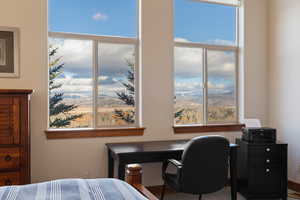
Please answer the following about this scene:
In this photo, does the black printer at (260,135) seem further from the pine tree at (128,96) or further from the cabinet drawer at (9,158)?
the cabinet drawer at (9,158)

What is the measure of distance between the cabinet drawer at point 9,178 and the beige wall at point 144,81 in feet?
1.90

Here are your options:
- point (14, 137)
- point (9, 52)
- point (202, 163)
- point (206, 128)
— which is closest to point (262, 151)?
point (206, 128)

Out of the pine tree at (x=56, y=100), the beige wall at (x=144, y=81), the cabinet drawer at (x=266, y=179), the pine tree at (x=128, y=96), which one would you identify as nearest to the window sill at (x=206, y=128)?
the beige wall at (x=144, y=81)

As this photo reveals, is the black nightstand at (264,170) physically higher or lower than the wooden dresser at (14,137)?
lower

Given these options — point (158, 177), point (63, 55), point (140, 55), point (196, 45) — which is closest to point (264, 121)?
point (196, 45)

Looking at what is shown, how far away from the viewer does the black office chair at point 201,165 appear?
Answer: 8.59ft

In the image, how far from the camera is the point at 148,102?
142 inches

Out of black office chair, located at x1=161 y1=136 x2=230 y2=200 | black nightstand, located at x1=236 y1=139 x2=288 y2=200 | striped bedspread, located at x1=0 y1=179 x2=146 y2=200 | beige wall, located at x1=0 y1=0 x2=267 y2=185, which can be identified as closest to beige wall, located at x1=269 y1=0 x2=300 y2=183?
beige wall, located at x1=0 y1=0 x2=267 y2=185

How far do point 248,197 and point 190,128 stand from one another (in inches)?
45.3

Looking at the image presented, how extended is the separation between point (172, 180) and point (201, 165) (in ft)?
1.27

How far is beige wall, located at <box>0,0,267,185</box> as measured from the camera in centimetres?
313

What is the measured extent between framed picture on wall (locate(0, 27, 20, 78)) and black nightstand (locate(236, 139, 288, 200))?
2.99 meters

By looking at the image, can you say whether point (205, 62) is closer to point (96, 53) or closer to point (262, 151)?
point (262, 151)

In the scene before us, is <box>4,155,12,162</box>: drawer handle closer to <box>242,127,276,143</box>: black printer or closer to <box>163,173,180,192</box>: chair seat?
<box>163,173,180,192</box>: chair seat
